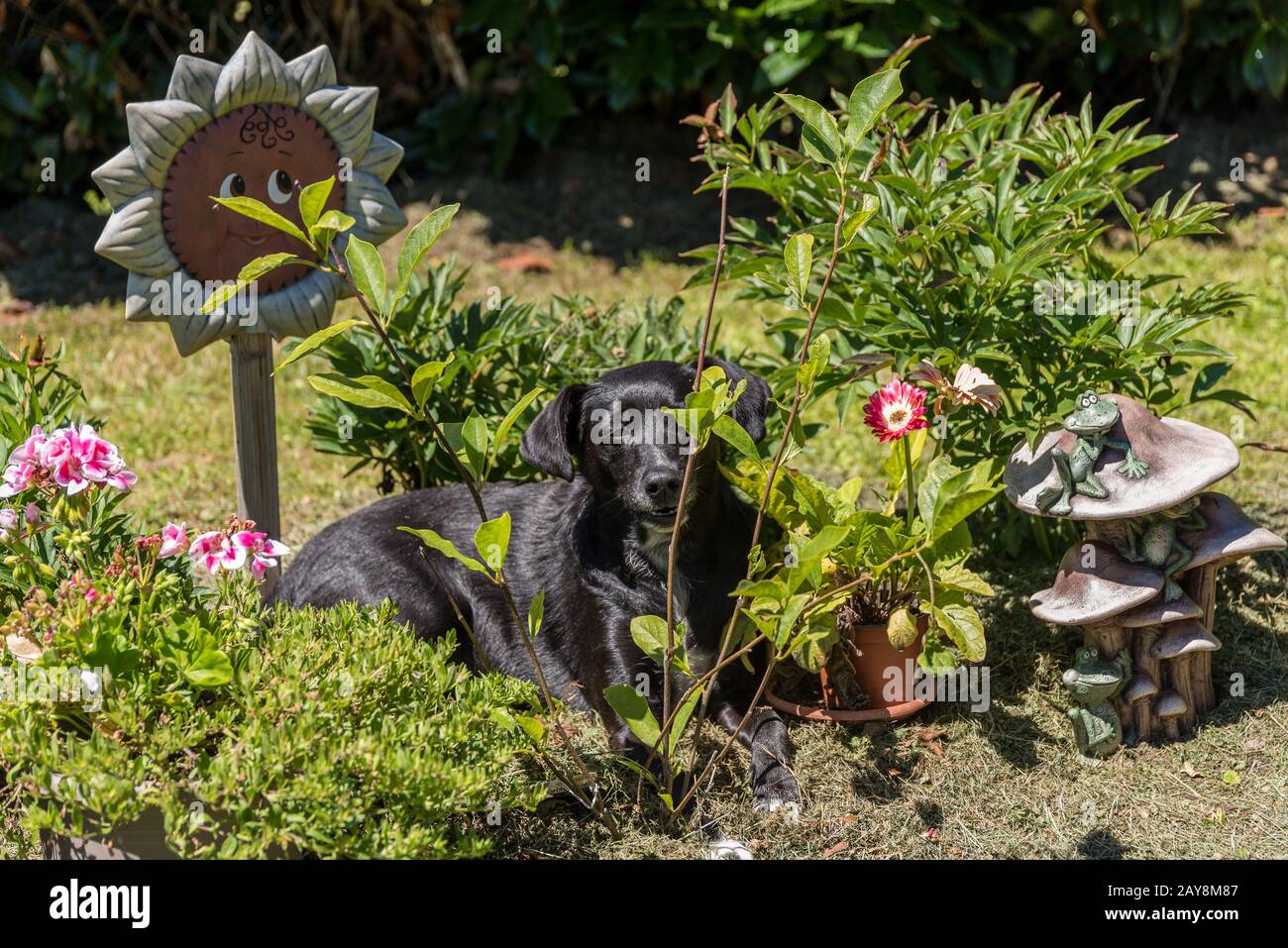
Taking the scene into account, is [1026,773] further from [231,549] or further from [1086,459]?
[231,549]

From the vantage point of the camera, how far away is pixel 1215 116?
9.32 metres

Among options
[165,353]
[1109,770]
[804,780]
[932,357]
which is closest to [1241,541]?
[1109,770]

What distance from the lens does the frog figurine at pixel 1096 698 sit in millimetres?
3855

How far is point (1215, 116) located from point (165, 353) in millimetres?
7102

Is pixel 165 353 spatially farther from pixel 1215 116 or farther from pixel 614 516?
pixel 1215 116

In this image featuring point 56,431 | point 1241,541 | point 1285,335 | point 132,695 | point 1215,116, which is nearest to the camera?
point 132,695

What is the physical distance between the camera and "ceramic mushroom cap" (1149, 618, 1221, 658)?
3.86 m

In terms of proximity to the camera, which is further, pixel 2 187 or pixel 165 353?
pixel 2 187

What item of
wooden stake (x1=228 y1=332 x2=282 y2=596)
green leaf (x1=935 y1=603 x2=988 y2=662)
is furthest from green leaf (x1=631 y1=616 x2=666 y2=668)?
wooden stake (x1=228 y1=332 x2=282 y2=596)

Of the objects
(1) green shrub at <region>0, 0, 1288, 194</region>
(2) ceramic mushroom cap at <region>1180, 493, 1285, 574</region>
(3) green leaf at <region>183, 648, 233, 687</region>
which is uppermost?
(1) green shrub at <region>0, 0, 1288, 194</region>

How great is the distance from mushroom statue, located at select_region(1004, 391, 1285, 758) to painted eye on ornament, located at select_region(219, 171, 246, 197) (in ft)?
8.09

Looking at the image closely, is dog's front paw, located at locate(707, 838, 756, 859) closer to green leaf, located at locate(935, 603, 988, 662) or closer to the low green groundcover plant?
the low green groundcover plant

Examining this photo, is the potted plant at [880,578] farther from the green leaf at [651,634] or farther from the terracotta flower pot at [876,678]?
the green leaf at [651,634]

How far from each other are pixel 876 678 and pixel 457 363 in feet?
6.41
